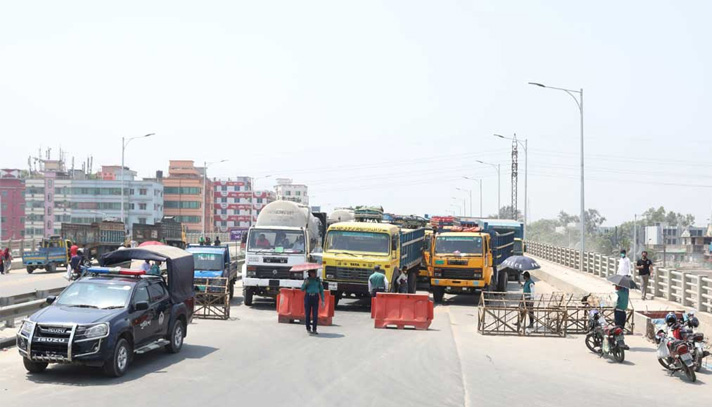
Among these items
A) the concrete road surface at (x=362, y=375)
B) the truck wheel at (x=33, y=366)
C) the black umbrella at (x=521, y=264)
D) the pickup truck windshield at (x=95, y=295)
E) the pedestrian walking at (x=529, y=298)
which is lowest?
the concrete road surface at (x=362, y=375)

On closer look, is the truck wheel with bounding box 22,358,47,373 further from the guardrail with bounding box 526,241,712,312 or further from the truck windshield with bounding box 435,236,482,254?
the truck windshield with bounding box 435,236,482,254

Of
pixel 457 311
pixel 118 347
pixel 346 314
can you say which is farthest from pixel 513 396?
pixel 457 311

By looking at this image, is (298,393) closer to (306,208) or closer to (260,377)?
(260,377)

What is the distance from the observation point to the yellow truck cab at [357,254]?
25422mm

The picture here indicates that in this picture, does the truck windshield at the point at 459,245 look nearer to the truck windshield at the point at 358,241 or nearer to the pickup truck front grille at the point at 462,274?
the pickup truck front grille at the point at 462,274

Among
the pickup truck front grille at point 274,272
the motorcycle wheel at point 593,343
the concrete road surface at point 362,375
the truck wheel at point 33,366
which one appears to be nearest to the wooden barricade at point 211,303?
the concrete road surface at point 362,375

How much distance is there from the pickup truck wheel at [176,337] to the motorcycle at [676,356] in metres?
9.12

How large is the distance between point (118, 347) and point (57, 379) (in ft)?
3.37

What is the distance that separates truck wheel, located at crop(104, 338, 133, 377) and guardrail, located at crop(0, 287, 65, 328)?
5.04m

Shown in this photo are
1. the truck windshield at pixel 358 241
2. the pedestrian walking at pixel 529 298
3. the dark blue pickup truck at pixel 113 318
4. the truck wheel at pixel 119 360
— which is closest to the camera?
the dark blue pickup truck at pixel 113 318

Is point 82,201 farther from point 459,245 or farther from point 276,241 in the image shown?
point 459,245

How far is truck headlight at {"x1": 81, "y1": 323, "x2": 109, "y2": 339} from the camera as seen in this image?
41.9 ft

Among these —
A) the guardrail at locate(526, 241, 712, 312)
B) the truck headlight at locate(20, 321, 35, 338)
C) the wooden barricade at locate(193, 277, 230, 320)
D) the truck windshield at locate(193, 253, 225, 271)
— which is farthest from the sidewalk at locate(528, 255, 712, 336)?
the truck headlight at locate(20, 321, 35, 338)

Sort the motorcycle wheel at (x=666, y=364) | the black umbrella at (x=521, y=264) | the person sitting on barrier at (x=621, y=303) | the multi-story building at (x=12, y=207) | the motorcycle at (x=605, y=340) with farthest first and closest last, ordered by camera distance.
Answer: the multi-story building at (x=12, y=207)
the black umbrella at (x=521, y=264)
the person sitting on barrier at (x=621, y=303)
the motorcycle at (x=605, y=340)
the motorcycle wheel at (x=666, y=364)
